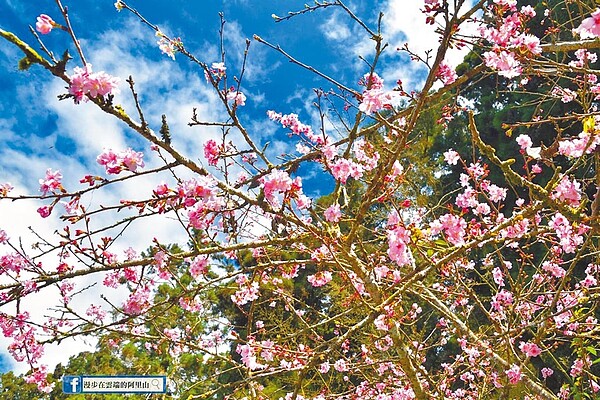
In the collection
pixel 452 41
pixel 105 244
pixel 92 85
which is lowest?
pixel 105 244

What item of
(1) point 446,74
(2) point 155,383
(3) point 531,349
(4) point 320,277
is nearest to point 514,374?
(3) point 531,349

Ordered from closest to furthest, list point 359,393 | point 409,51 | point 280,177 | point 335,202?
point 280,177, point 335,202, point 409,51, point 359,393

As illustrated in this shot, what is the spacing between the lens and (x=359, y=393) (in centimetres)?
423

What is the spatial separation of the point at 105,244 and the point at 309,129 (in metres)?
1.85

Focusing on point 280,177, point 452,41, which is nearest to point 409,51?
point 452,41

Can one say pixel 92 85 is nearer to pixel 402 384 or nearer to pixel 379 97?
pixel 379 97

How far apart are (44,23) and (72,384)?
293cm

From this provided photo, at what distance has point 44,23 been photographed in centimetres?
172

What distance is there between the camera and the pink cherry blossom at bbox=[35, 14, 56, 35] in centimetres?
172

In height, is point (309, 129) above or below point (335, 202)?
above

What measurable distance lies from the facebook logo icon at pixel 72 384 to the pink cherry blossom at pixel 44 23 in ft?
9.37

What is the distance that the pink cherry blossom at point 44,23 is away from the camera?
5.63ft

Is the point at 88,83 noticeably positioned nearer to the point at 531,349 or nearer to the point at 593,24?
the point at 593,24

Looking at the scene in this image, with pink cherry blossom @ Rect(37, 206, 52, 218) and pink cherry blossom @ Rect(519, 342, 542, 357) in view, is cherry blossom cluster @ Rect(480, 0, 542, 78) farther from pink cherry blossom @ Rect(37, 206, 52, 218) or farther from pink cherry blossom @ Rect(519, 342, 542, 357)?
pink cherry blossom @ Rect(37, 206, 52, 218)
